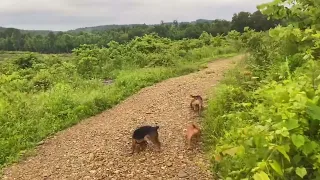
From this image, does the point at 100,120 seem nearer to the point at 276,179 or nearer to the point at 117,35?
the point at 276,179

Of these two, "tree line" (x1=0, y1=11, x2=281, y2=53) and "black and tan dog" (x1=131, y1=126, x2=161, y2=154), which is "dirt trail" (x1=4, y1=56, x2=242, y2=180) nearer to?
"black and tan dog" (x1=131, y1=126, x2=161, y2=154)

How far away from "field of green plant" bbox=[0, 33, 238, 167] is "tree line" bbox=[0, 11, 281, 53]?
7.44 metres

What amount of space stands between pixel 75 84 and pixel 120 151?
4.90 meters

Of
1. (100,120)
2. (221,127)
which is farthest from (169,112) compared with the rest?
(221,127)

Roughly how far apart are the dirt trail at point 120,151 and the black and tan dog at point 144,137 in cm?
11

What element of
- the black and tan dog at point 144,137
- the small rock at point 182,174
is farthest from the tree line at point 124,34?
the small rock at point 182,174

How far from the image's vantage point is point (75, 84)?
10156mm

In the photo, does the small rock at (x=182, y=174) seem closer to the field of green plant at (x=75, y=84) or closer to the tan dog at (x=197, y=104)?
the tan dog at (x=197, y=104)

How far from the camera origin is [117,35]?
3412 cm

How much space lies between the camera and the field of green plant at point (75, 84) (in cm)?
679

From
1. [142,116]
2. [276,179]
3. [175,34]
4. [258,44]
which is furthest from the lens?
[175,34]

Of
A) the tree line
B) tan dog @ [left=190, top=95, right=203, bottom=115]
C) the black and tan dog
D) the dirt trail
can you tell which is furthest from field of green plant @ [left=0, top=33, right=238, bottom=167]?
the tree line

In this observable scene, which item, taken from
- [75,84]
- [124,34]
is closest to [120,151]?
[75,84]

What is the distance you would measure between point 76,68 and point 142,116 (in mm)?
6169
